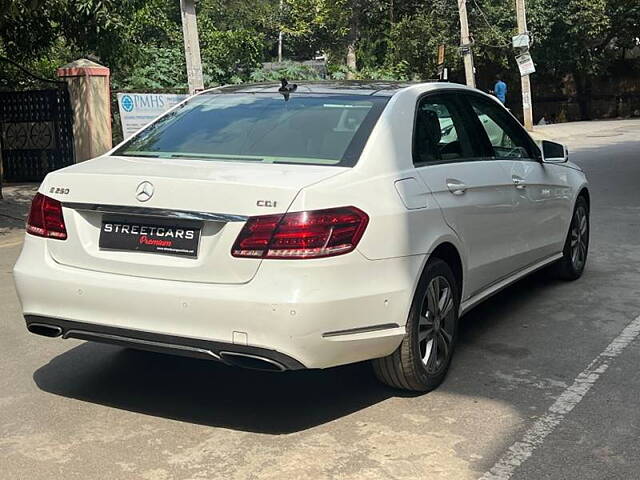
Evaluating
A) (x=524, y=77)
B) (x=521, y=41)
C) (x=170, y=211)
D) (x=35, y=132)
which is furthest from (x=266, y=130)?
(x=524, y=77)

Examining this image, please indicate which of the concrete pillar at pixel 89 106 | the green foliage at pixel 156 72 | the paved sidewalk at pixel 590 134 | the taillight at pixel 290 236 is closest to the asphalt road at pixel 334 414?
the taillight at pixel 290 236

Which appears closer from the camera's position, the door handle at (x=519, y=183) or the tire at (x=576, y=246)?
the door handle at (x=519, y=183)

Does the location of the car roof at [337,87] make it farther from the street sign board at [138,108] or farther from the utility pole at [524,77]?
the utility pole at [524,77]

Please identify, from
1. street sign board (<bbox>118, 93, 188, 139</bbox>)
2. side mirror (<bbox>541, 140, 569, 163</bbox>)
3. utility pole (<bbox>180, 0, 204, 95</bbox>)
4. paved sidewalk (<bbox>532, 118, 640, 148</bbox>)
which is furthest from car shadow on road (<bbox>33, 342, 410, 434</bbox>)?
paved sidewalk (<bbox>532, 118, 640, 148</bbox>)

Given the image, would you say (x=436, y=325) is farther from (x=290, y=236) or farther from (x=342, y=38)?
(x=342, y=38)

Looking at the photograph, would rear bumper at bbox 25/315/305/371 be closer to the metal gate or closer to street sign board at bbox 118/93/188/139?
street sign board at bbox 118/93/188/139

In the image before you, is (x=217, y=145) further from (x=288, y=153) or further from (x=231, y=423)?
(x=231, y=423)

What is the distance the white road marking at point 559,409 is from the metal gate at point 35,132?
11.8 m

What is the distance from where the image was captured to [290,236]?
3.69 metres

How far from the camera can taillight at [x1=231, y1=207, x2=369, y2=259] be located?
12.1ft

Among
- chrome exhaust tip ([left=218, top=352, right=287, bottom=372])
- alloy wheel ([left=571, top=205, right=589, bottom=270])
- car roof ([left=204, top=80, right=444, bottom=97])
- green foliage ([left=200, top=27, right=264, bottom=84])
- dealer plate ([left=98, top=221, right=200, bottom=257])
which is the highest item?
green foliage ([left=200, top=27, right=264, bottom=84])

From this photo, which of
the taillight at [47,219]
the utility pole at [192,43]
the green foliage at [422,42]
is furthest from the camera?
the green foliage at [422,42]

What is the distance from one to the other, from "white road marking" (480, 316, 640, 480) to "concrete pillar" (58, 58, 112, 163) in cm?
1123

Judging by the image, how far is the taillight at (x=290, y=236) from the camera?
12.1ft
